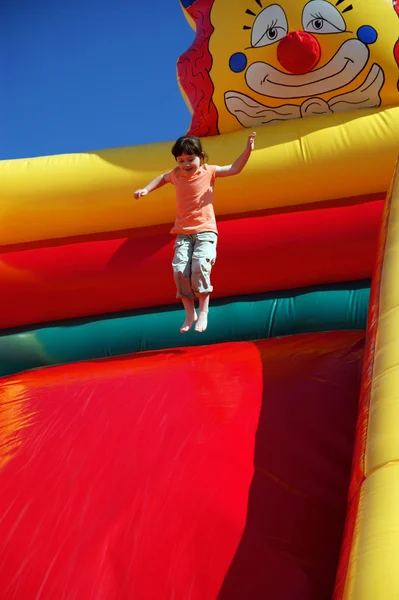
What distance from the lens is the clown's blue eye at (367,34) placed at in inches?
121

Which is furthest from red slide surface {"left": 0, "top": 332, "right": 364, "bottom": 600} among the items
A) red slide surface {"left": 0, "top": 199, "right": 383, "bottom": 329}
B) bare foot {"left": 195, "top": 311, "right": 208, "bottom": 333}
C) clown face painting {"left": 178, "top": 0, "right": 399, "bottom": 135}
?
clown face painting {"left": 178, "top": 0, "right": 399, "bottom": 135}

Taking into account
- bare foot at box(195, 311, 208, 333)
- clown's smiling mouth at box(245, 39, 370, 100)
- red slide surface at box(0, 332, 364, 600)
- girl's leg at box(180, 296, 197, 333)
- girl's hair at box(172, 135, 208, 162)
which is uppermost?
clown's smiling mouth at box(245, 39, 370, 100)

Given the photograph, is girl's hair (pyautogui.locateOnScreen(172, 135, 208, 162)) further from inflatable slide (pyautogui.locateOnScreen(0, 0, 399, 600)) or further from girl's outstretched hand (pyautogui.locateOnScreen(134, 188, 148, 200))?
inflatable slide (pyautogui.locateOnScreen(0, 0, 399, 600))

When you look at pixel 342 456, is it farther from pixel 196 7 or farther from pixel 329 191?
pixel 196 7

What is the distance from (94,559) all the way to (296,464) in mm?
555

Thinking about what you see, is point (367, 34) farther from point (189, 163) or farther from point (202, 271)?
point (202, 271)

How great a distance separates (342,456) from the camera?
184 centimetres

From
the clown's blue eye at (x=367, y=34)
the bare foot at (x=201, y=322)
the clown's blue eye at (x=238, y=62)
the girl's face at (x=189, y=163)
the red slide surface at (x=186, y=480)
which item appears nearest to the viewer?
the red slide surface at (x=186, y=480)

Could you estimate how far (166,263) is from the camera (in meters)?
3.10

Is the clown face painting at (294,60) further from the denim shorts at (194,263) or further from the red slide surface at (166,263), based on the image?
the denim shorts at (194,263)

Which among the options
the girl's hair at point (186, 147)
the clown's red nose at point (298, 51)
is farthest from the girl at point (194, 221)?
the clown's red nose at point (298, 51)

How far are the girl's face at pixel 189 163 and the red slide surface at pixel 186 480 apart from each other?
31.2 inches

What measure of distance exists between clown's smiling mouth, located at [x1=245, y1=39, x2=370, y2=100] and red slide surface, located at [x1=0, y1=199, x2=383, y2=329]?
55cm

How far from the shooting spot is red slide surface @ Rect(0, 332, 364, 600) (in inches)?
59.9
